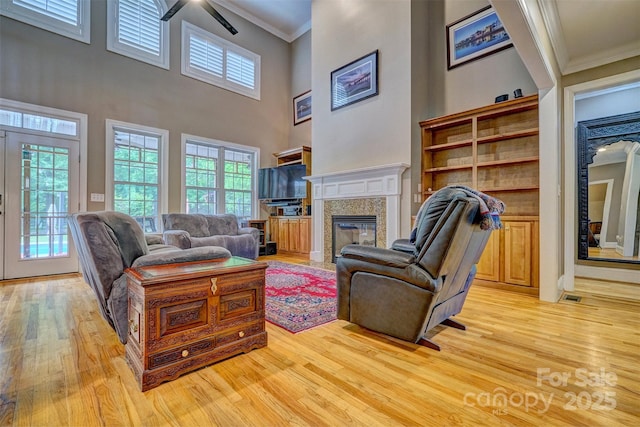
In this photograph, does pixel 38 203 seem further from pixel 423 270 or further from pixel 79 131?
pixel 423 270

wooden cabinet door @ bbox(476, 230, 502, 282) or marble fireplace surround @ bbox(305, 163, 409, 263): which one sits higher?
marble fireplace surround @ bbox(305, 163, 409, 263)

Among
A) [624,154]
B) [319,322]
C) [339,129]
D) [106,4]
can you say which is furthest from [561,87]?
[106,4]

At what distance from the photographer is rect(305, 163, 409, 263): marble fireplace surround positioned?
4266 mm

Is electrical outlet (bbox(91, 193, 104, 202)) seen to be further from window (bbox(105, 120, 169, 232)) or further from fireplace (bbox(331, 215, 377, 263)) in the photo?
fireplace (bbox(331, 215, 377, 263))

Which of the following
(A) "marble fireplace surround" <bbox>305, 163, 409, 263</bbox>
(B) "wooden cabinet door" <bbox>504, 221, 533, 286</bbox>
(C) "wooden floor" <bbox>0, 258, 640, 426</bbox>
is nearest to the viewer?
(C) "wooden floor" <bbox>0, 258, 640, 426</bbox>

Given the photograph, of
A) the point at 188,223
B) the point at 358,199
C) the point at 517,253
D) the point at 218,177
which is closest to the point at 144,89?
the point at 218,177

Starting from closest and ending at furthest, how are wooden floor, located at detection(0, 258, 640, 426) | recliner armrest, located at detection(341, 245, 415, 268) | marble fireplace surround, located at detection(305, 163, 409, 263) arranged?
1. wooden floor, located at detection(0, 258, 640, 426)
2. recliner armrest, located at detection(341, 245, 415, 268)
3. marble fireplace surround, located at detection(305, 163, 409, 263)

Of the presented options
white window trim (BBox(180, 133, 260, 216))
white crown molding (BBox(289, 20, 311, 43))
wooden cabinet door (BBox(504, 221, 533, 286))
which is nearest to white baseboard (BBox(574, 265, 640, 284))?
wooden cabinet door (BBox(504, 221, 533, 286))

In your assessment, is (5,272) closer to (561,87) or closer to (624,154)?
(561,87)

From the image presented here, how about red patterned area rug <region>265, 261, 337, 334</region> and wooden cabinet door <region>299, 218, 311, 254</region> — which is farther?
wooden cabinet door <region>299, 218, 311, 254</region>

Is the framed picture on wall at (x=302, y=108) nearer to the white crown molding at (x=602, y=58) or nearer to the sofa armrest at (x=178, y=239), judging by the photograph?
the sofa armrest at (x=178, y=239)

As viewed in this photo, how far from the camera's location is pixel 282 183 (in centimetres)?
633

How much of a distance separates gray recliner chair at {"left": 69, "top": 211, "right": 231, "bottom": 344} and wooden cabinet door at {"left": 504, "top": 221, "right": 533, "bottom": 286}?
3.40 metres

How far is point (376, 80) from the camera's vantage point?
4.59m
